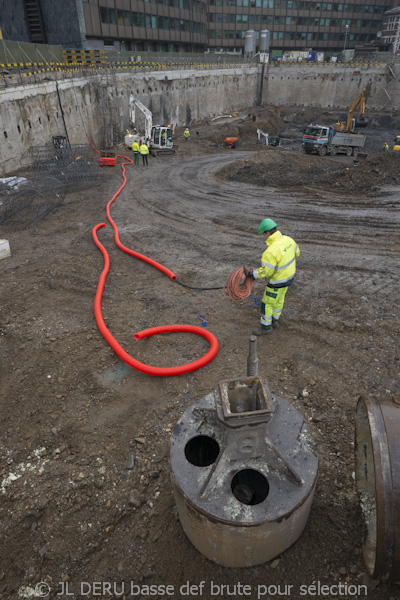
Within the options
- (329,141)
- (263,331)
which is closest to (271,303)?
(263,331)

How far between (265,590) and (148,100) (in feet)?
109

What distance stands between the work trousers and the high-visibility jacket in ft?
0.71

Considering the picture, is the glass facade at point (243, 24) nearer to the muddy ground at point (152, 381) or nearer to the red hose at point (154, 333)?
the muddy ground at point (152, 381)

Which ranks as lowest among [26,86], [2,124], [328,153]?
[328,153]

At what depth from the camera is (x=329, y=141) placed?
25.6 metres

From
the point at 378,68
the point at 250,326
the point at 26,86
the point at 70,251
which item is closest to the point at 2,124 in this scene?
the point at 26,86

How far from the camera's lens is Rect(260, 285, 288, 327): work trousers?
588 centimetres

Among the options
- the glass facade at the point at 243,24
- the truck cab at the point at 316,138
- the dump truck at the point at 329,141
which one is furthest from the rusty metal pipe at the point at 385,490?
the glass facade at the point at 243,24

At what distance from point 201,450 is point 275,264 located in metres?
3.00

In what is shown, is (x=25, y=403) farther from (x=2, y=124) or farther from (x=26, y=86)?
(x=26, y=86)

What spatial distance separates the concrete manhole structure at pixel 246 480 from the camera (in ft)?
9.18

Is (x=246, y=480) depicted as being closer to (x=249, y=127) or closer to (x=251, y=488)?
(x=251, y=488)

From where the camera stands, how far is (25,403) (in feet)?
16.6

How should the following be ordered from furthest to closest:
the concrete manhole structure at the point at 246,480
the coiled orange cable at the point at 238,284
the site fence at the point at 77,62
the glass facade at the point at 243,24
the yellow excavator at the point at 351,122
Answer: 1. the glass facade at the point at 243,24
2. the yellow excavator at the point at 351,122
3. the site fence at the point at 77,62
4. the coiled orange cable at the point at 238,284
5. the concrete manhole structure at the point at 246,480
